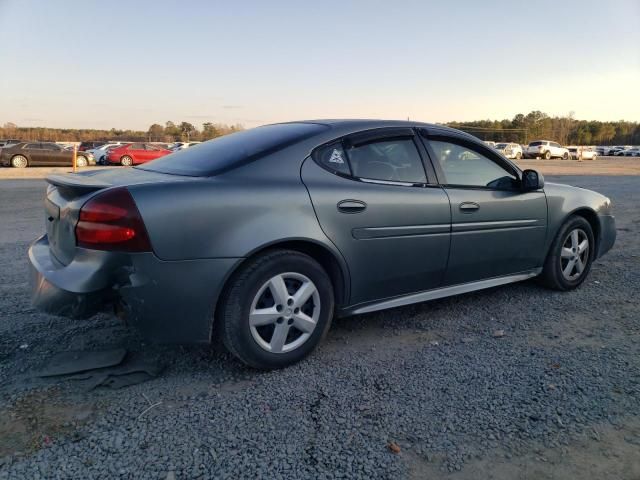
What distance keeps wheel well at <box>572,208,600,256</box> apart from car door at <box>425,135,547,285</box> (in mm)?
678

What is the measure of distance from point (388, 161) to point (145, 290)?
70.8 inches

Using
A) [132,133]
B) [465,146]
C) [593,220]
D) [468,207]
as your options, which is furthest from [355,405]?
[132,133]

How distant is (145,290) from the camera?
99.9 inches

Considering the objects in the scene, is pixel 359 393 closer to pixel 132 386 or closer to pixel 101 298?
pixel 132 386

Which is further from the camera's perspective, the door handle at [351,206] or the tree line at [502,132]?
the tree line at [502,132]

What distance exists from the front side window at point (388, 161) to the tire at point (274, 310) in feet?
2.47

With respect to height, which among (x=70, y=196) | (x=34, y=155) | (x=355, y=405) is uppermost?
(x=70, y=196)

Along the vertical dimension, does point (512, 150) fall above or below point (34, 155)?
above

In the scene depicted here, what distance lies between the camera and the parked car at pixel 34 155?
23.9 m

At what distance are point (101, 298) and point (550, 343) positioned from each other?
2.83m

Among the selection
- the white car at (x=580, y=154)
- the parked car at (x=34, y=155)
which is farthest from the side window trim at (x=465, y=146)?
the white car at (x=580, y=154)

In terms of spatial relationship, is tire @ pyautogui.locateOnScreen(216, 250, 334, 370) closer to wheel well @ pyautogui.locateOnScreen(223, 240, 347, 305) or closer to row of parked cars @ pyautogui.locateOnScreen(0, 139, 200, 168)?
wheel well @ pyautogui.locateOnScreen(223, 240, 347, 305)

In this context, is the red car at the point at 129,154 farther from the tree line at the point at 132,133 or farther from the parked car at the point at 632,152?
the parked car at the point at 632,152

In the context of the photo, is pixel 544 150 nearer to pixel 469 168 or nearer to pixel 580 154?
pixel 580 154
